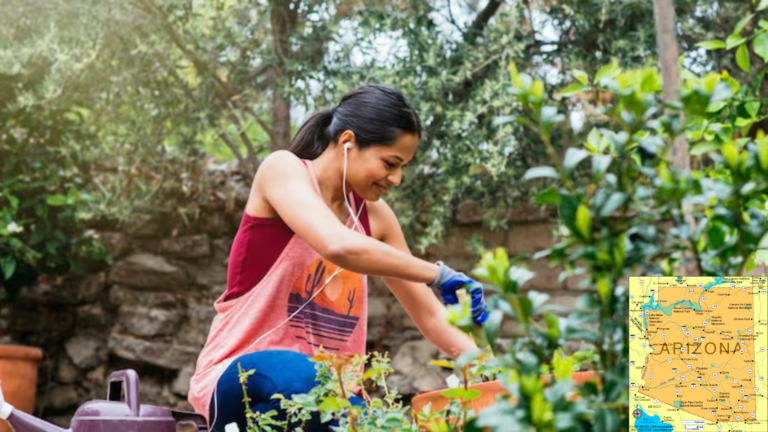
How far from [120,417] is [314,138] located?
2.36ft

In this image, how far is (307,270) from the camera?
5.65 feet

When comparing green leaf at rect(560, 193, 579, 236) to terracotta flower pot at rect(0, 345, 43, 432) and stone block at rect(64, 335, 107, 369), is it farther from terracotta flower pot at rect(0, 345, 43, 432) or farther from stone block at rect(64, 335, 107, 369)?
stone block at rect(64, 335, 107, 369)

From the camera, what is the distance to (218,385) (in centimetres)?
158

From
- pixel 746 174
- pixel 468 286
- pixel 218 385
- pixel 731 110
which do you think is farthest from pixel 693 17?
pixel 746 174

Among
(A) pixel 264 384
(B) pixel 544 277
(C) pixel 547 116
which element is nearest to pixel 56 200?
(B) pixel 544 277

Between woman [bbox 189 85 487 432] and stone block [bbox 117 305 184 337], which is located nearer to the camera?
woman [bbox 189 85 487 432]

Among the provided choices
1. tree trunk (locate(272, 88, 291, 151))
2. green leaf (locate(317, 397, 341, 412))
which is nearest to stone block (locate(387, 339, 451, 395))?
tree trunk (locate(272, 88, 291, 151))

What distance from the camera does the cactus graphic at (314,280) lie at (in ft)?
5.64

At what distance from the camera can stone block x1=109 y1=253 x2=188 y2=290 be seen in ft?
13.2

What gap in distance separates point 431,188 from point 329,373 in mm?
2229

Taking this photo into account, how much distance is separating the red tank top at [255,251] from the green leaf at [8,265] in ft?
7.27

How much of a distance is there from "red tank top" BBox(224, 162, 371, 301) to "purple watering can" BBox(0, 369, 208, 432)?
0.88ft

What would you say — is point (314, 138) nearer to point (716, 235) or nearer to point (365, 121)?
point (365, 121)

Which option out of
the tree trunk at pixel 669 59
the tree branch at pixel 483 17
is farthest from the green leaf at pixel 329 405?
the tree branch at pixel 483 17
